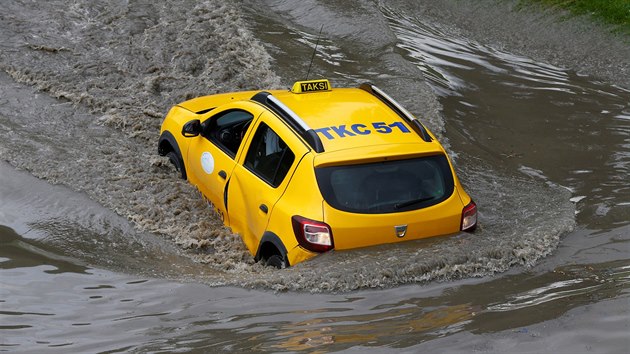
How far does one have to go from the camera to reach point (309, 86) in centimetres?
917

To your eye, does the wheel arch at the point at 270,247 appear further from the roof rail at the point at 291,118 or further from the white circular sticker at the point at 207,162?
the white circular sticker at the point at 207,162

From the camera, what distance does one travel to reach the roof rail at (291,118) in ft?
25.9

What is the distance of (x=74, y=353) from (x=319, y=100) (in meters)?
3.71

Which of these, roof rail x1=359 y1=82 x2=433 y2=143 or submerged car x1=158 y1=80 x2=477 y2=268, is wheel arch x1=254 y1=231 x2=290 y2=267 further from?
roof rail x1=359 y1=82 x2=433 y2=143

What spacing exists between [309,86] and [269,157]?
114 centimetres

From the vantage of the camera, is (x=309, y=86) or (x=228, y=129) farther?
(x=228, y=129)

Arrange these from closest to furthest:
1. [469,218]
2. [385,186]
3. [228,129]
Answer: [385,186], [469,218], [228,129]

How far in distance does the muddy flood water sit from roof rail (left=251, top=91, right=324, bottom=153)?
1077 mm

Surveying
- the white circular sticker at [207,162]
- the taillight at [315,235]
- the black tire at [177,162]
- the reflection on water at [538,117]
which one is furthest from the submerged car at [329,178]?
the reflection on water at [538,117]

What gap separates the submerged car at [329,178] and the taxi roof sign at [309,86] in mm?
10

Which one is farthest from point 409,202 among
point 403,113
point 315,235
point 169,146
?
point 169,146

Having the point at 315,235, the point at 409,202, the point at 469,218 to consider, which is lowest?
the point at 469,218

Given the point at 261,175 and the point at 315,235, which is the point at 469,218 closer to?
the point at 315,235

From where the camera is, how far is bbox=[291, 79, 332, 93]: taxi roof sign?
9.12 metres
